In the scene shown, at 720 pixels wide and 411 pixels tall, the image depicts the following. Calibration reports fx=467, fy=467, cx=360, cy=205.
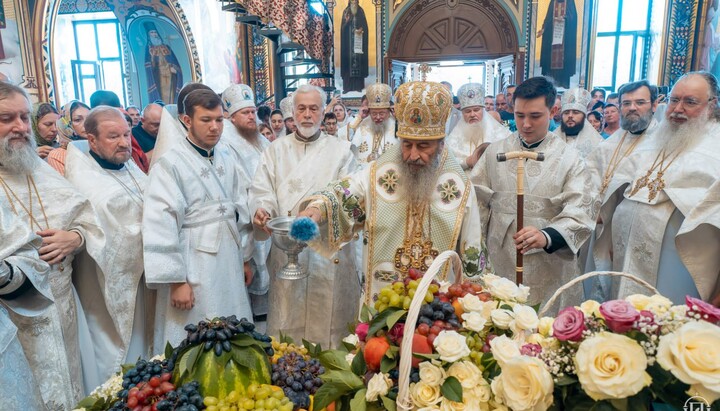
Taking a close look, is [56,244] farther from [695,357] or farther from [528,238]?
[695,357]

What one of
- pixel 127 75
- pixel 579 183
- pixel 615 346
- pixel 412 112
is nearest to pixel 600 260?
pixel 579 183

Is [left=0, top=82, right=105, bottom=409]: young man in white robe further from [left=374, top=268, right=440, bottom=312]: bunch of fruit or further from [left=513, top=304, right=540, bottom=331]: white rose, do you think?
[left=513, top=304, right=540, bottom=331]: white rose

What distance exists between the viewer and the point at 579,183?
2.78 metres

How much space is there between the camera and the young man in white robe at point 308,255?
11.0 feet

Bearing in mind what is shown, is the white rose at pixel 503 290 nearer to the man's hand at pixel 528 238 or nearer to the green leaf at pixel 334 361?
the green leaf at pixel 334 361

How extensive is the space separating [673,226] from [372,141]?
4067 millimetres

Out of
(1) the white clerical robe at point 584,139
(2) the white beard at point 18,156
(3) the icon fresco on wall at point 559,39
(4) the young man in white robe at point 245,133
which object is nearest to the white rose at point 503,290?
(2) the white beard at point 18,156

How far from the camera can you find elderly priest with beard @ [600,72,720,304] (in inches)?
101

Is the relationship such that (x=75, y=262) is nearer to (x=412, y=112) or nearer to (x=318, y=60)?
(x=412, y=112)

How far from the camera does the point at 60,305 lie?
8.16 feet

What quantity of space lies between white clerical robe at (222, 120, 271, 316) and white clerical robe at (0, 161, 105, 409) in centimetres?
144

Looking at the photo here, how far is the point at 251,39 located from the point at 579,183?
12.9 metres

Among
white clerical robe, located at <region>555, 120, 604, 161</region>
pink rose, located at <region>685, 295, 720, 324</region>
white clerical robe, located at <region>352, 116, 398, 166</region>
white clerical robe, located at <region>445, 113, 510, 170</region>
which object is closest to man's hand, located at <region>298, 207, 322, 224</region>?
pink rose, located at <region>685, 295, 720, 324</region>

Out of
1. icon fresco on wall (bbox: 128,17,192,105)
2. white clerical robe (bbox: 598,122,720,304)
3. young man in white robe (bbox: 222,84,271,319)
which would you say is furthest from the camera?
icon fresco on wall (bbox: 128,17,192,105)
